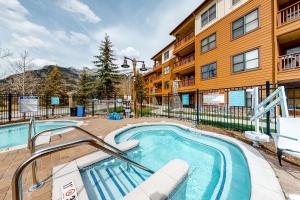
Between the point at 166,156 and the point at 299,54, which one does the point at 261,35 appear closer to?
the point at 299,54

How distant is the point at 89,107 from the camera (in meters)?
15.1

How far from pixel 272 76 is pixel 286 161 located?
9616 mm

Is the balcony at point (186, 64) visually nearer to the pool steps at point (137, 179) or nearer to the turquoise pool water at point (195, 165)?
the turquoise pool water at point (195, 165)

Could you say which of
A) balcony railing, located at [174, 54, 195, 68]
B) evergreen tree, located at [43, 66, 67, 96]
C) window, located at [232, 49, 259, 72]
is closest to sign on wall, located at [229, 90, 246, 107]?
window, located at [232, 49, 259, 72]

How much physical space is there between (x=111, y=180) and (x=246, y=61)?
1386 cm

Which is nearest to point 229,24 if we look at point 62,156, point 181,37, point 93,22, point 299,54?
point 299,54

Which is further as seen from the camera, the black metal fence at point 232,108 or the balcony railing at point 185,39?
the balcony railing at point 185,39

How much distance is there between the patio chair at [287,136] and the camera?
2939mm

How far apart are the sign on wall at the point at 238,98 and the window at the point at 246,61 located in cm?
803

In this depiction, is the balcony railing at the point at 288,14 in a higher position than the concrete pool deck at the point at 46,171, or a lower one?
higher

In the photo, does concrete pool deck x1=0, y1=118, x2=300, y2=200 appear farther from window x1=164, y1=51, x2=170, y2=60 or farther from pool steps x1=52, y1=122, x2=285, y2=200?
window x1=164, y1=51, x2=170, y2=60

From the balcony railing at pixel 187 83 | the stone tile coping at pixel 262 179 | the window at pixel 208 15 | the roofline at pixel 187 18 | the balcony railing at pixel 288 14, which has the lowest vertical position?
the stone tile coping at pixel 262 179

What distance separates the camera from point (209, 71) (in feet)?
50.1

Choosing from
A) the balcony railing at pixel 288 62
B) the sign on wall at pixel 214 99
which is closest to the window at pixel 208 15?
the balcony railing at pixel 288 62
